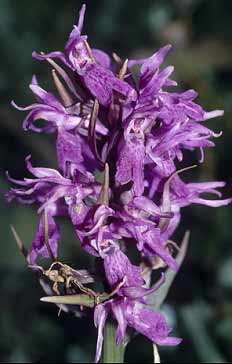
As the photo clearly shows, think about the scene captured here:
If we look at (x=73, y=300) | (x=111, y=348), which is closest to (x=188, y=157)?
(x=111, y=348)

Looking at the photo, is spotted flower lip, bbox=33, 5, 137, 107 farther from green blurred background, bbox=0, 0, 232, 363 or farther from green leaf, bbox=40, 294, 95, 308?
green blurred background, bbox=0, 0, 232, 363

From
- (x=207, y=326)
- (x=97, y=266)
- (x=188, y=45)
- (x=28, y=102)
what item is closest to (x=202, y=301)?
(x=207, y=326)

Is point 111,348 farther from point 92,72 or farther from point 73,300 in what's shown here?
point 92,72

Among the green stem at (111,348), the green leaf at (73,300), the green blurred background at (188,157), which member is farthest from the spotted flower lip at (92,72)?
the green blurred background at (188,157)

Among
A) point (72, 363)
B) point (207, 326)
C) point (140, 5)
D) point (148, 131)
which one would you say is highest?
point (140, 5)

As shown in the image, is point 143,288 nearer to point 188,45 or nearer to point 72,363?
point 72,363

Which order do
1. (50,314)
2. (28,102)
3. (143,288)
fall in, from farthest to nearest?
1. (28,102)
2. (50,314)
3. (143,288)

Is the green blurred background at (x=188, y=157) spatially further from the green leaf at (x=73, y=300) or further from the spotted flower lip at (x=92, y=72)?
the spotted flower lip at (x=92, y=72)
